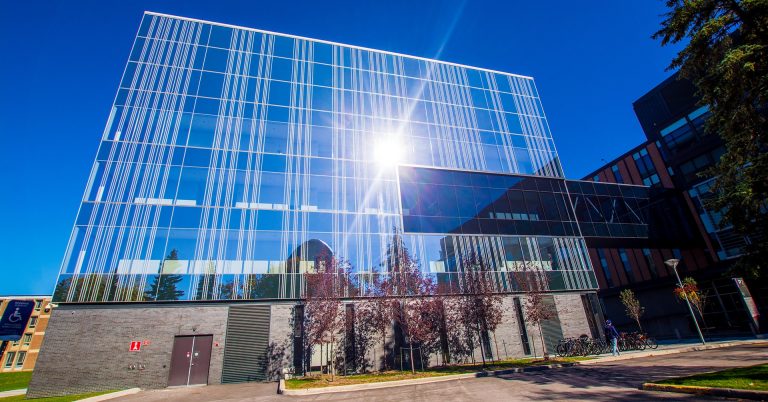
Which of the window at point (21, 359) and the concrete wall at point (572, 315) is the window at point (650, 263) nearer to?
the concrete wall at point (572, 315)

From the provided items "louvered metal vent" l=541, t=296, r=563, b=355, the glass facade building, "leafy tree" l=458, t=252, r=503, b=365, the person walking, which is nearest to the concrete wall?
"louvered metal vent" l=541, t=296, r=563, b=355

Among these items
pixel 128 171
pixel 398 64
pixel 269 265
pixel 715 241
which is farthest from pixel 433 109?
pixel 715 241

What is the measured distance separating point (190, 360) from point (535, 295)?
2259 cm

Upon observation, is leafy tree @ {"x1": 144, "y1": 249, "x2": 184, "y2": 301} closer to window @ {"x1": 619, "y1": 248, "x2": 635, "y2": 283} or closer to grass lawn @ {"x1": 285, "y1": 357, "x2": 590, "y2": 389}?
grass lawn @ {"x1": 285, "y1": 357, "x2": 590, "y2": 389}

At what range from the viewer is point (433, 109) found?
35.5 m

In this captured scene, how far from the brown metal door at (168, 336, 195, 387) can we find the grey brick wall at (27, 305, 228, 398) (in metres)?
0.28

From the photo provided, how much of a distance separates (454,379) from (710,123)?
1488 cm

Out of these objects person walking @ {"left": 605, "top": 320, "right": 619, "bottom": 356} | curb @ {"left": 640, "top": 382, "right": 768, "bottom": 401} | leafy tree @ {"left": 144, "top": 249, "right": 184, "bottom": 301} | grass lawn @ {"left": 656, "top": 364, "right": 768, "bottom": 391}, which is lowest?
curb @ {"left": 640, "top": 382, "right": 768, "bottom": 401}

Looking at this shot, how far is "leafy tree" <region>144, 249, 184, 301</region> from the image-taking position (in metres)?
20.8

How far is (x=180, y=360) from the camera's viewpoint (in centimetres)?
2012

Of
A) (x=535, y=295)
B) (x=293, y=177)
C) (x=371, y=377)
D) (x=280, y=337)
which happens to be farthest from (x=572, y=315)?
(x=293, y=177)

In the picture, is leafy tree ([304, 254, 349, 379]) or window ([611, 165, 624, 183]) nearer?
leafy tree ([304, 254, 349, 379])

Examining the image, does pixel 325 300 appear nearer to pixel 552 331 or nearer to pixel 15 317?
pixel 552 331

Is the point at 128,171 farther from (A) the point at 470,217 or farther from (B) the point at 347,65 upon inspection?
(A) the point at 470,217
